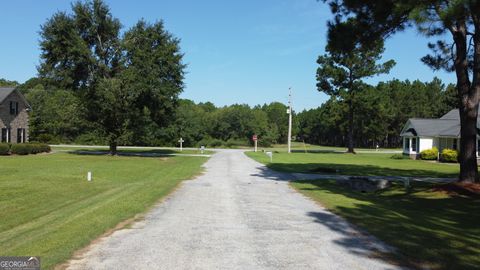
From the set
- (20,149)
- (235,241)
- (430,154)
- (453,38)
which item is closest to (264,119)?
(430,154)

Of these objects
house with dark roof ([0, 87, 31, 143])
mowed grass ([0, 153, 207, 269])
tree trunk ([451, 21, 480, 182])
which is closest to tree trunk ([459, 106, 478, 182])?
tree trunk ([451, 21, 480, 182])

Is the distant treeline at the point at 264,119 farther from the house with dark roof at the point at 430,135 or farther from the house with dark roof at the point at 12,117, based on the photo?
the house with dark roof at the point at 12,117

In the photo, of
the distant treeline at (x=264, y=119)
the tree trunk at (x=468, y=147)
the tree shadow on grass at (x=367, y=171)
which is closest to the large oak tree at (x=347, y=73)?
the distant treeline at (x=264, y=119)

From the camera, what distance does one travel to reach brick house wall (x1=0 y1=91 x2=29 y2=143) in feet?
146

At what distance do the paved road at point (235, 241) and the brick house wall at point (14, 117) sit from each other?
125ft

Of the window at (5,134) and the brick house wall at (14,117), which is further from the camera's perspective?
the window at (5,134)

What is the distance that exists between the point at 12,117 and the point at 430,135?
4255cm

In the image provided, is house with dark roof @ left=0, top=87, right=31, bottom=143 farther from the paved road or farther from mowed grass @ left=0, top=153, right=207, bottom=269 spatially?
the paved road

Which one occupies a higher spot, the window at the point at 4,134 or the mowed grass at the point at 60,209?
the window at the point at 4,134

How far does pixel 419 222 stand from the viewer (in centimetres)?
1054

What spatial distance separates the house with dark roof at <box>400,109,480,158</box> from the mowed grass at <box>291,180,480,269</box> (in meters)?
31.1

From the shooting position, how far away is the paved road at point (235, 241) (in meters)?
6.53

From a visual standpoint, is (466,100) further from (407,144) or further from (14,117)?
(14,117)

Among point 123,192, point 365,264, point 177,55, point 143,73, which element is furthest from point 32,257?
point 177,55
